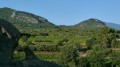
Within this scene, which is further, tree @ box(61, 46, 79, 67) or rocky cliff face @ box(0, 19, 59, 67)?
tree @ box(61, 46, 79, 67)

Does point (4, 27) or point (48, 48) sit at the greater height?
point (4, 27)

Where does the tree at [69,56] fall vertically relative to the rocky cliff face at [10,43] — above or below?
below

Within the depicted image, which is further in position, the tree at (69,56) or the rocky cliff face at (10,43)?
the tree at (69,56)

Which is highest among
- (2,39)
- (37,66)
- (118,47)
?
(2,39)

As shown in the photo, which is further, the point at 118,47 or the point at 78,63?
the point at 118,47

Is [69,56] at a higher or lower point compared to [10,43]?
lower

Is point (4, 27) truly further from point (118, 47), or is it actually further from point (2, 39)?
point (118, 47)

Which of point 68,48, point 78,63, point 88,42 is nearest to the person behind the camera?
point 78,63

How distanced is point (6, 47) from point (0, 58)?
152 cm

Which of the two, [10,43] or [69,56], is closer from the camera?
[10,43]

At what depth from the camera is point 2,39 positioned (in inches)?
419

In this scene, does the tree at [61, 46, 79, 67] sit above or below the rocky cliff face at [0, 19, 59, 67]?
below

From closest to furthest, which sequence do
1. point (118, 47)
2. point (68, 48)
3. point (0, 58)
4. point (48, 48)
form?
1. point (0, 58)
2. point (68, 48)
3. point (48, 48)
4. point (118, 47)

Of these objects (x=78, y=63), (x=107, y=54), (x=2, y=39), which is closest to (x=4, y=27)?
(x=2, y=39)
